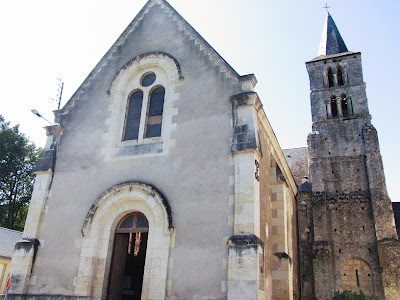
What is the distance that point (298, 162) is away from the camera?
2388 cm

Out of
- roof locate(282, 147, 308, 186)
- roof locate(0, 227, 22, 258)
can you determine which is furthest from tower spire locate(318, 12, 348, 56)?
roof locate(0, 227, 22, 258)

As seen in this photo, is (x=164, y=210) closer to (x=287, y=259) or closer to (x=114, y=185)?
(x=114, y=185)

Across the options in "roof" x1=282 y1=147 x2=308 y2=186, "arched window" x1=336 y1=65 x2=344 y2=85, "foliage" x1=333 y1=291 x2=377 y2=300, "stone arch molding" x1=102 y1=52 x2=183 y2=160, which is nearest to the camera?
"stone arch molding" x1=102 y1=52 x2=183 y2=160

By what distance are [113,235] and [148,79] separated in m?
5.18

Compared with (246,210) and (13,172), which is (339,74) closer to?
(246,210)

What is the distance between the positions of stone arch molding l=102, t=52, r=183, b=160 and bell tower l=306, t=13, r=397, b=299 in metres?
11.0

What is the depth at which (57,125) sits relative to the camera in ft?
41.0

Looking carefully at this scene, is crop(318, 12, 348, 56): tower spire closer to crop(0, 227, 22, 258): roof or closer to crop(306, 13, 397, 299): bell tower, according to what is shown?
crop(306, 13, 397, 299): bell tower

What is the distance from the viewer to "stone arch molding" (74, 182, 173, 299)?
914 cm

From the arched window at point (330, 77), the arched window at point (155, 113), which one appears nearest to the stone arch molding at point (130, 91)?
the arched window at point (155, 113)

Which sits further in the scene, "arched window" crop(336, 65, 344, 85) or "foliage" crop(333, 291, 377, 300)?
"arched window" crop(336, 65, 344, 85)

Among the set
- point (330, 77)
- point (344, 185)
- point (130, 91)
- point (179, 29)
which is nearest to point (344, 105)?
point (330, 77)

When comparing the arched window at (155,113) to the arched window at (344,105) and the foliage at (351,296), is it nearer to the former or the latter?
the foliage at (351,296)

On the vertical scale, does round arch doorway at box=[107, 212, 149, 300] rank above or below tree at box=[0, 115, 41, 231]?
below
